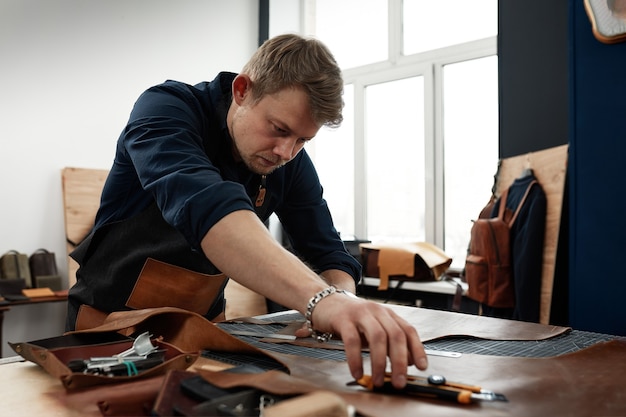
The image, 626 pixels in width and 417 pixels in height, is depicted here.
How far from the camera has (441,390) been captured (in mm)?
800

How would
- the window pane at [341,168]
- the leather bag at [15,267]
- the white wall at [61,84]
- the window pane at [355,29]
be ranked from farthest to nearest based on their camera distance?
the window pane at [341,168], the window pane at [355,29], the white wall at [61,84], the leather bag at [15,267]

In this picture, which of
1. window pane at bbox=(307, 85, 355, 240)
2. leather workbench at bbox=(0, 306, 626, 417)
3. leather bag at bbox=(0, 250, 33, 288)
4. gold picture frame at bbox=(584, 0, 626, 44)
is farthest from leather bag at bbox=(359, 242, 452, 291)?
leather workbench at bbox=(0, 306, 626, 417)

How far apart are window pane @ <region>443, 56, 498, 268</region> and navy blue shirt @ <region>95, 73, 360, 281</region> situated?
2.54 m

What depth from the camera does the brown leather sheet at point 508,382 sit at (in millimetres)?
757

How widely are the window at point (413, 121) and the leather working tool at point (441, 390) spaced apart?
3424mm

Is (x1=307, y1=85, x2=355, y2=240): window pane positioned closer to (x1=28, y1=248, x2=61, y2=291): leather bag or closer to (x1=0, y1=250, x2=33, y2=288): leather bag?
(x1=28, y1=248, x2=61, y2=291): leather bag

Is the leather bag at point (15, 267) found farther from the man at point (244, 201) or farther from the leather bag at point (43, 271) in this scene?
the man at point (244, 201)

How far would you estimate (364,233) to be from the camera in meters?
4.96

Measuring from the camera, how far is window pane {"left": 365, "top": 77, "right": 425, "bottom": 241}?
4.54 meters

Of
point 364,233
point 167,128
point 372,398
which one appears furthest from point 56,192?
point 372,398

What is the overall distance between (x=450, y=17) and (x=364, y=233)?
1.89 meters

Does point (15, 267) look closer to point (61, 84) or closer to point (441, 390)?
point (61, 84)

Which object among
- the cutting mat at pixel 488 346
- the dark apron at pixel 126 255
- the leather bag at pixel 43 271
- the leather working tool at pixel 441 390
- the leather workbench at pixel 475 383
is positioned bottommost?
the leather bag at pixel 43 271

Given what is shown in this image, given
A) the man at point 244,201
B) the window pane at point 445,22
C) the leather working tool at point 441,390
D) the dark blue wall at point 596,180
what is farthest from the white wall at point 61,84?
the leather working tool at point 441,390
